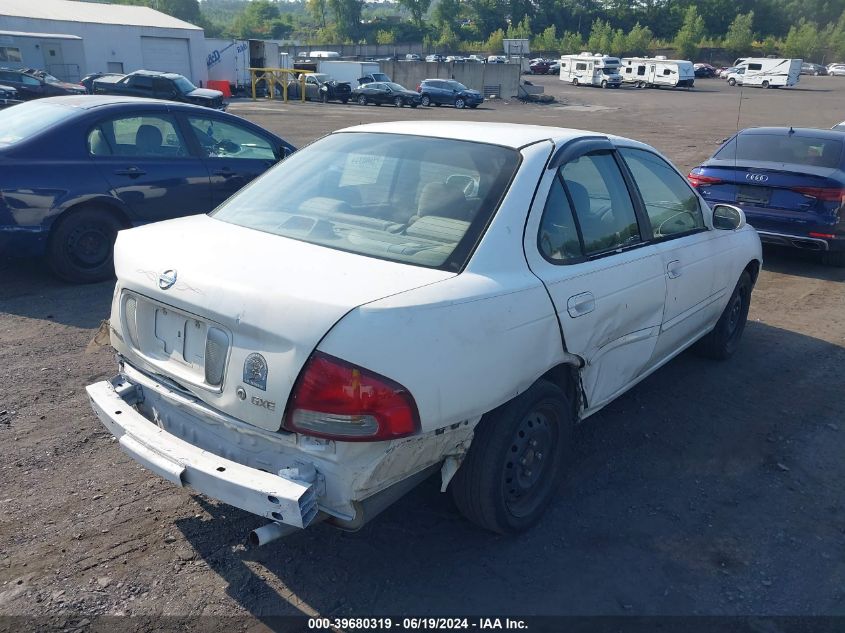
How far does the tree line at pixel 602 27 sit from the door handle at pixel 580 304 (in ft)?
337

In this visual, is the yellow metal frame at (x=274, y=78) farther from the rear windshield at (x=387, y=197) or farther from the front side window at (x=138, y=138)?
the rear windshield at (x=387, y=197)

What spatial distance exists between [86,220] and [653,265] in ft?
16.3

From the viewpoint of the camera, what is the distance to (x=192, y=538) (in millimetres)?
3248

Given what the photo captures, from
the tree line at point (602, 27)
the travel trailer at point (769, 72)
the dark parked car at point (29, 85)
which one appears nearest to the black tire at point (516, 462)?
the dark parked car at point (29, 85)

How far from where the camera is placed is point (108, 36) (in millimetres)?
38406

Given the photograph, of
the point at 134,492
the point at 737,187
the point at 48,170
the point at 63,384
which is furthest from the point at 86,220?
the point at 737,187

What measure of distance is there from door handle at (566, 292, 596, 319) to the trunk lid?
2.26ft

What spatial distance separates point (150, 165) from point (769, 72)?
6667cm

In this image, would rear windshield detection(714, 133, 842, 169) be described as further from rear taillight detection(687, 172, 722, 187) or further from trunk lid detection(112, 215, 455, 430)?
trunk lid detection(112, 215, 455, 430)

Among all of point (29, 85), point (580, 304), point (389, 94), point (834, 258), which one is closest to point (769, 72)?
point (389, 94)

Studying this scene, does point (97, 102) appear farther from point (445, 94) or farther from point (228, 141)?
point (445, 94)

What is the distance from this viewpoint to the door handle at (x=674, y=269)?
4109mm

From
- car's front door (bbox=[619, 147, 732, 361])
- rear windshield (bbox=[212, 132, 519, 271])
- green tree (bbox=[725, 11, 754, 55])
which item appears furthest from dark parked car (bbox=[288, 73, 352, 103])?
green tree (bbox=[725, 11, 754, 55])

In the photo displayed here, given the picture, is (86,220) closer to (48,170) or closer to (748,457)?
(48,170)
